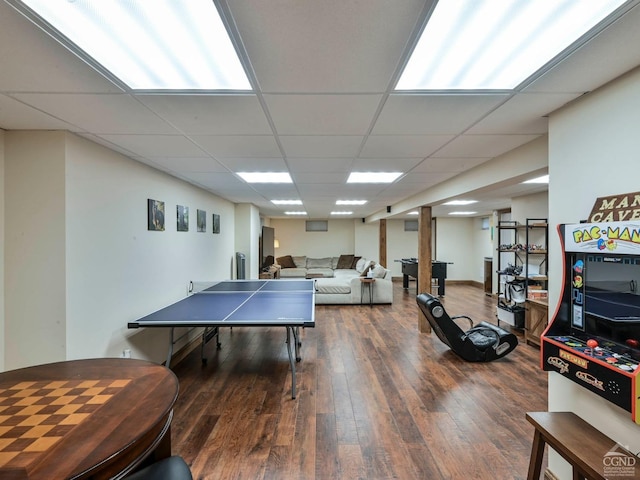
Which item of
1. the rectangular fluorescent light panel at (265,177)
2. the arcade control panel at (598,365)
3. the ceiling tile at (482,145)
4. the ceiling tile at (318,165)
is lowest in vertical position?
the arcade control panel at (598,365)

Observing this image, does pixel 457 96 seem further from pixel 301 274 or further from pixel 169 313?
pixel 301 274

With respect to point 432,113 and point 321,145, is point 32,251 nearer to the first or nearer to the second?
point 321,145

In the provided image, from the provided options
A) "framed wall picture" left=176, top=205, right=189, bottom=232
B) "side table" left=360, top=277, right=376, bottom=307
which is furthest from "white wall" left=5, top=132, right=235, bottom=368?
"side table" left=360, top=277, right=376, bottom=307

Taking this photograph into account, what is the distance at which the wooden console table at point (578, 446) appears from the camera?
115cm

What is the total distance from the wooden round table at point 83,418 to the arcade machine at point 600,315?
180cm

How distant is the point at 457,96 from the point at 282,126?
3.53 ft

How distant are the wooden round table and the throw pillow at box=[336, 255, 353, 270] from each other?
9.21 metres

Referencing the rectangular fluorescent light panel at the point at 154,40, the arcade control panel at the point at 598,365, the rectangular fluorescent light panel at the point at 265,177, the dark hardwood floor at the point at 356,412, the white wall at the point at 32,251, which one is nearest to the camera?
the rectangular fluorescent light panel at the point at 154,40

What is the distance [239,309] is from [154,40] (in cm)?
260

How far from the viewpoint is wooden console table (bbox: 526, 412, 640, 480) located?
1147 mm

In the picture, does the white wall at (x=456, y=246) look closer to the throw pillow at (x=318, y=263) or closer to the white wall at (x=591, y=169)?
the throw pillow at (x=318, y=263)

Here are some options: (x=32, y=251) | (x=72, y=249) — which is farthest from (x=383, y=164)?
(x=32, y=251)

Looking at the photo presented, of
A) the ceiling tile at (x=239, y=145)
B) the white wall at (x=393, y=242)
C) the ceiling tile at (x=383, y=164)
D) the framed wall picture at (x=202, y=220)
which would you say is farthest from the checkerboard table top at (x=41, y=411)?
the white wall at (x=393, y=242)

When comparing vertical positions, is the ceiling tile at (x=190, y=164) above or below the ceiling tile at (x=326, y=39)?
above
